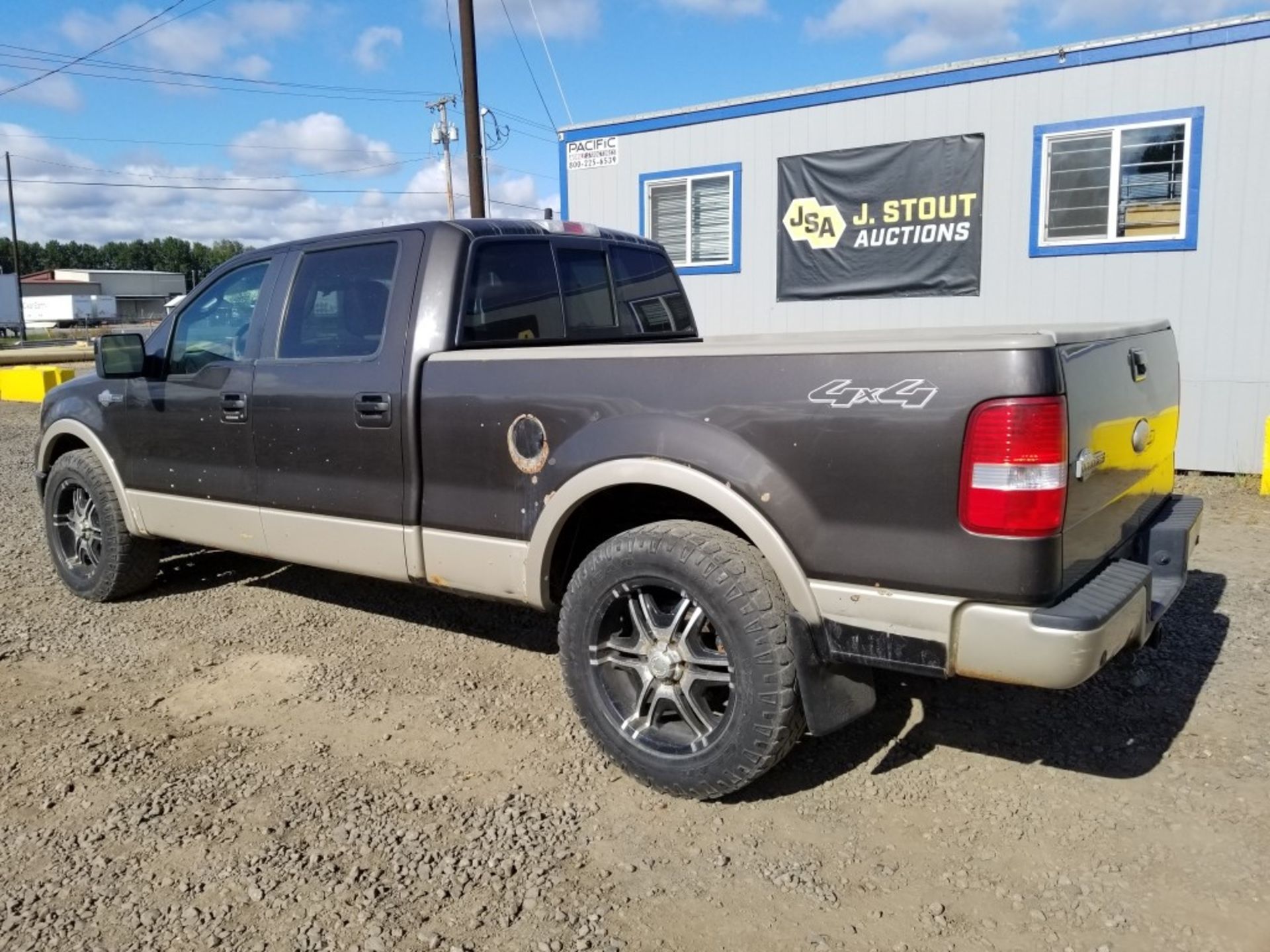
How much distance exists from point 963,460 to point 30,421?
51.3 feet

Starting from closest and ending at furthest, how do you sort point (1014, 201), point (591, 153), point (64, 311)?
point (1014, 201) → point (591, 153) → point (64, 311)

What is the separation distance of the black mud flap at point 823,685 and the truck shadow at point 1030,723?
0.50 m

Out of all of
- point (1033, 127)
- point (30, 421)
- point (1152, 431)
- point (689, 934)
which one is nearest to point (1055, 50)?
point (1033, 127)

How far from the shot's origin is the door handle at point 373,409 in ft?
13.2

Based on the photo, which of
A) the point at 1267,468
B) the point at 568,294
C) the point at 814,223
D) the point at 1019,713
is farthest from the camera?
the point at 814,223

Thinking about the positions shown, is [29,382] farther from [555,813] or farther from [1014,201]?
[555,813]

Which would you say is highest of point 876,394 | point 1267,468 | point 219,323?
point 219,323

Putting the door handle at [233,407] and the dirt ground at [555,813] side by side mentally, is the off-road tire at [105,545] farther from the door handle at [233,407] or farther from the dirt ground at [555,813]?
the door handle at [233,407]

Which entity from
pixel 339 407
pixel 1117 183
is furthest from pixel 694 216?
pixel 339 407

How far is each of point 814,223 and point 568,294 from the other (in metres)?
6.32

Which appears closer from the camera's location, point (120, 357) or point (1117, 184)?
point (120, 357)

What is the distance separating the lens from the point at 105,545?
18.0 feet

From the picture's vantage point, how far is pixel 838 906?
110 inches

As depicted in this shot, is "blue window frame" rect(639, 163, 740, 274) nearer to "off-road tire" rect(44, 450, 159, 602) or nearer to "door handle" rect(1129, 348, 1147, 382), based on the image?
"off-road tire" rect(44, 450, 159, 602)
